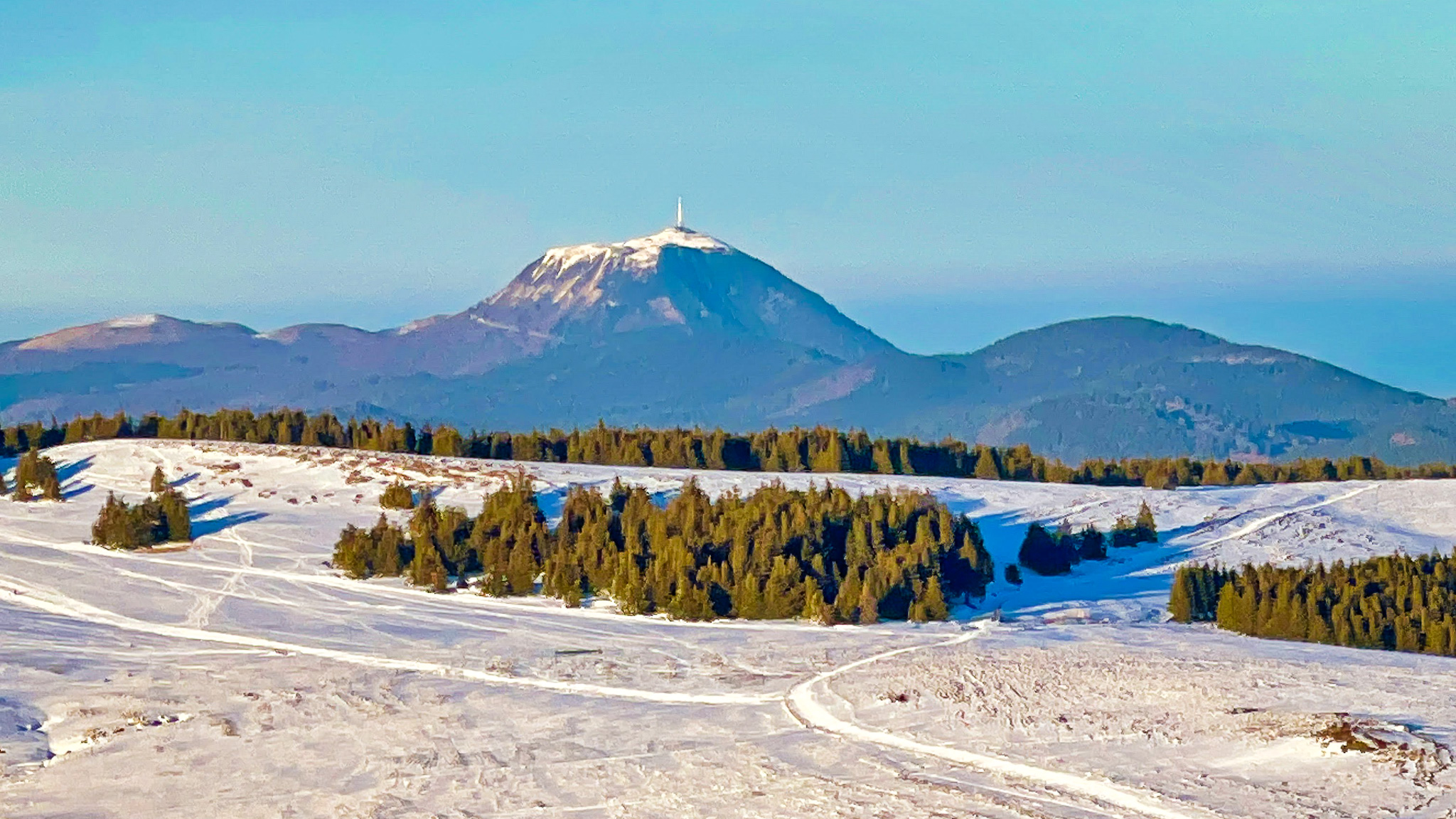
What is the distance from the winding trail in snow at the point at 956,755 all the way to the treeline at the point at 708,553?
8714 millimetres

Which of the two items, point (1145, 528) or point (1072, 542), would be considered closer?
point (1072, 542)

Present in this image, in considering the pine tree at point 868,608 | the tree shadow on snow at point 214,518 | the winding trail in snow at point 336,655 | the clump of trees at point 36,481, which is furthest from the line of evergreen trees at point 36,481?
the pine tree at point 868,608

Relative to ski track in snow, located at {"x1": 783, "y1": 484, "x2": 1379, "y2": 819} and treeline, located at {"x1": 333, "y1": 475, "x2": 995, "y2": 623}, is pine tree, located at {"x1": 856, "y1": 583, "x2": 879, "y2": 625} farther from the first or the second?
ski track in snow, located at {"x1": 783, "y1": 484, "x2": 1379, "y2": 819}

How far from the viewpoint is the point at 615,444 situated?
250 feet

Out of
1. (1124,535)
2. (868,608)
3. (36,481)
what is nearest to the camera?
(868,608)

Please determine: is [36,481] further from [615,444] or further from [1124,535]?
[1124,535]

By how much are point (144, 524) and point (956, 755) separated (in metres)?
32.8

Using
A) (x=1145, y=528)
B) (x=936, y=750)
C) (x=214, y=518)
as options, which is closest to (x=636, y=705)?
(x=936, y=750)

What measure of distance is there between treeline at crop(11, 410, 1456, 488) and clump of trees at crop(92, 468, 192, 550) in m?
14.8

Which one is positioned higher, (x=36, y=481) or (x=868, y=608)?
(x=36, y=481)

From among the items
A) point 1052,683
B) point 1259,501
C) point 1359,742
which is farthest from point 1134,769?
point 1259,501

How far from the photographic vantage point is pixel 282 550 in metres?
52.9

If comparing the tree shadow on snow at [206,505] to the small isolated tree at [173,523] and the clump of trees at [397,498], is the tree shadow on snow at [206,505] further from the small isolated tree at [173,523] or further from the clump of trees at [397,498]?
the clump of trees at [397,498]

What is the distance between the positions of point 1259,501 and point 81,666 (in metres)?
41.6
